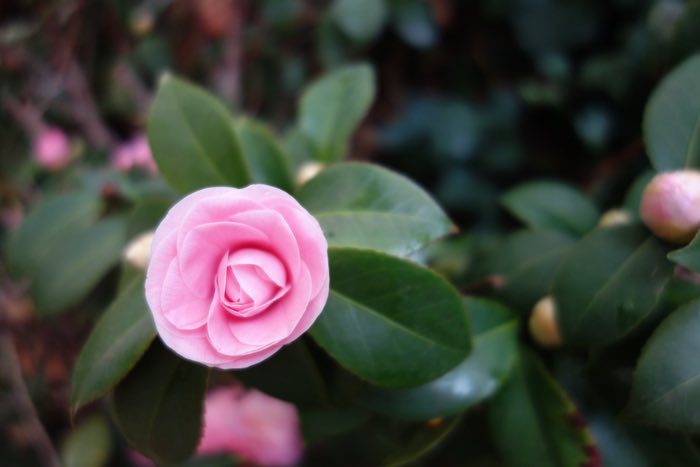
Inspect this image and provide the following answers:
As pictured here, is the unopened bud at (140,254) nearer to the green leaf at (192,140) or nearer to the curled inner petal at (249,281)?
the green leaf at (192,140)

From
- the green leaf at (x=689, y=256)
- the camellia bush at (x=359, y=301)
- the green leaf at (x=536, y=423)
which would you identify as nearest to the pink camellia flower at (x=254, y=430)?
the camellia bush at (x=359, y=301)

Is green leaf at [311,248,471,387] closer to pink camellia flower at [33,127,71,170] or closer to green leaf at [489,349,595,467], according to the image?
green leaf at [489,349,595,467]

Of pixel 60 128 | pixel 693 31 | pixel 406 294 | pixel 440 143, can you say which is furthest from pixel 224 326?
pixel 60 128

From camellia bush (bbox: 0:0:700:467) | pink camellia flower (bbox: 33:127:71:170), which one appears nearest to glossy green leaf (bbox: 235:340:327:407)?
camellia bush (bbox: 0:0:700:467)

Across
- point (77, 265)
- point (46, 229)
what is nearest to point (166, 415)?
point (77, 265)

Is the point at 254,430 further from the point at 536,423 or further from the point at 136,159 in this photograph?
the point at 136,159
